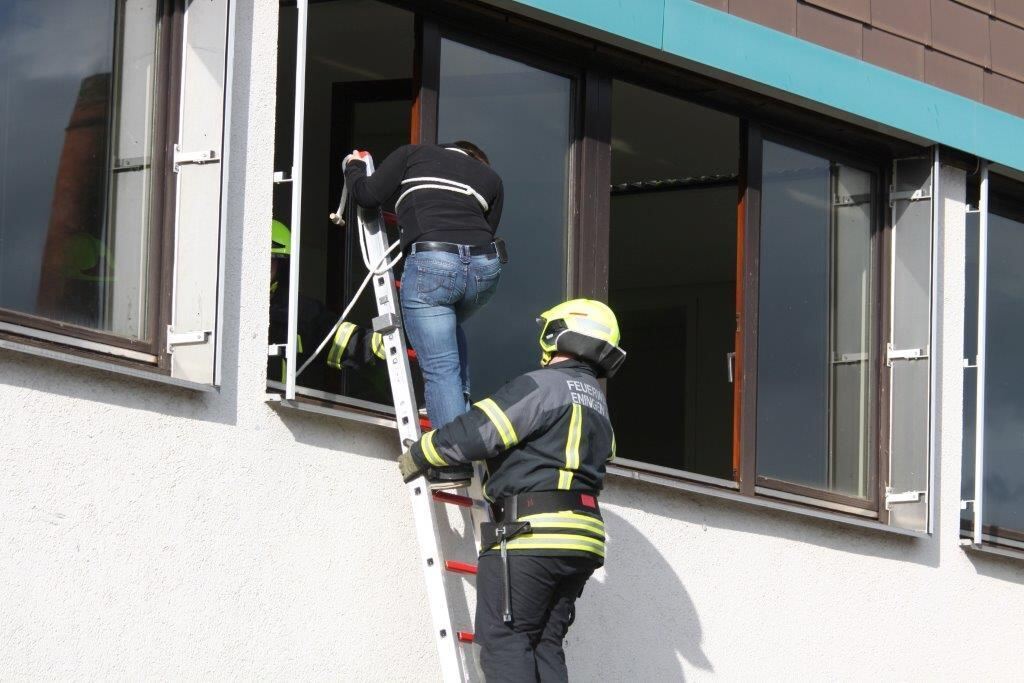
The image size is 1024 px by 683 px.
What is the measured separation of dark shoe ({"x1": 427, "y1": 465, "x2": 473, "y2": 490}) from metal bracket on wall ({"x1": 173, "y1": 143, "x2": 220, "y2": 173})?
1.28m

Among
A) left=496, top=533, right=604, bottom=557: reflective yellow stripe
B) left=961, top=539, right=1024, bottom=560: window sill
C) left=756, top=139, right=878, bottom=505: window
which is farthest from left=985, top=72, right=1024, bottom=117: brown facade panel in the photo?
left=496, top=533, right=604, bottom=557: reflective yellow stripe

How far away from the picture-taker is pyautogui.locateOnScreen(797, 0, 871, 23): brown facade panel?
7992 mm

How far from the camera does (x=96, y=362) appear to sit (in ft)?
17.7

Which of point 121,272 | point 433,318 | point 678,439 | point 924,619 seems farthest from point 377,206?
point 678,439

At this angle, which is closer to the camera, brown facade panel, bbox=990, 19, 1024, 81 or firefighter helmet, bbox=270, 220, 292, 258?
firefighter helmet, bbox=270, 220, 292, 258

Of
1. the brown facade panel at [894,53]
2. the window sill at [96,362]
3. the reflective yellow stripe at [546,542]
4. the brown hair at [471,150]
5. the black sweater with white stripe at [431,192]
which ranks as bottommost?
the reflective yellow stripe at [546,542]

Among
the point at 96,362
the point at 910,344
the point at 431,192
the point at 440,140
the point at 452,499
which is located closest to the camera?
the point at 96,362

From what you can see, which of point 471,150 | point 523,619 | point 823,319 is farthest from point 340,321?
point 823,319

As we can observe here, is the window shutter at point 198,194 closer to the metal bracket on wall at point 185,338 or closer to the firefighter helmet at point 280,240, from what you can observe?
the metal bracket on wall at point 185,338

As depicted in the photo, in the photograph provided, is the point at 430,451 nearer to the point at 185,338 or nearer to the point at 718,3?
the point at 185,338

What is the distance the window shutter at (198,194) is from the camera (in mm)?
5785

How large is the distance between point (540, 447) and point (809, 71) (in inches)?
107

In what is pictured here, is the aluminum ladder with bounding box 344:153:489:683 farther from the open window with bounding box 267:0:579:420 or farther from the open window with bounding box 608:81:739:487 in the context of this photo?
the open window with bounding box 608:81:739:487

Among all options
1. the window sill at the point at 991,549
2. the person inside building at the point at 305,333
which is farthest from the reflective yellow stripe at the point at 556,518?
the window sill at the point at 991,549
